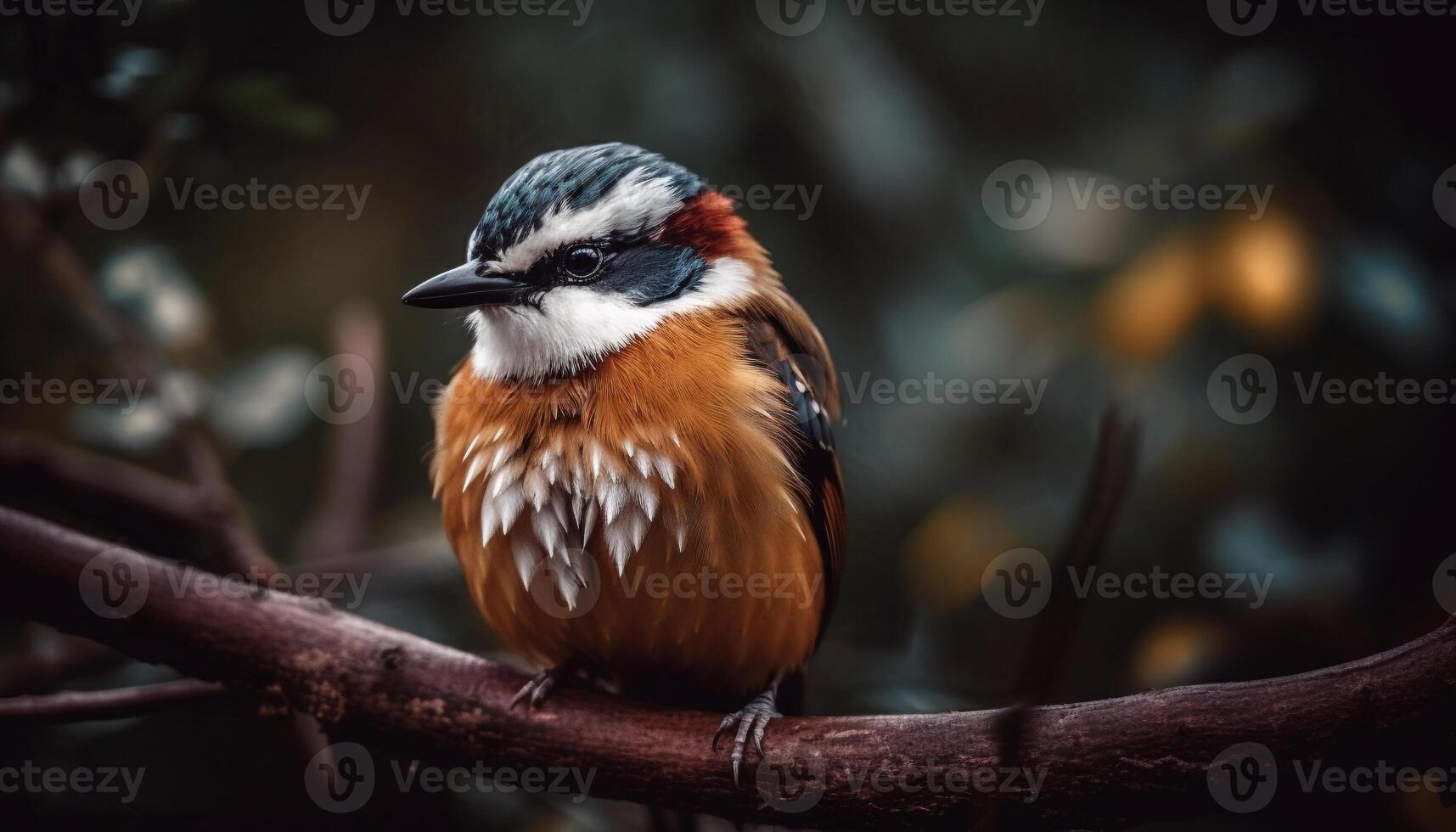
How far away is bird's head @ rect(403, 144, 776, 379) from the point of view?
2.52m

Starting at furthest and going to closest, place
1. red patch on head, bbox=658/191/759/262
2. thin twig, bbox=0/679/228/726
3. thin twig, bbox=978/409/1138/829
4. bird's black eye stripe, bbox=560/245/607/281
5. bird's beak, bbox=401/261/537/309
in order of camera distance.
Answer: red patch on head, bbox=658/191/759/262, bird's black eye stripe, bbox=560/245/607/281, bird's beak, bbox=401/261/537/309, thin twig, bbox=0/679/228/726, thin twig, bbox=978/409/1138/829

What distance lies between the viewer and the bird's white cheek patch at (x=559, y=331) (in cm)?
252

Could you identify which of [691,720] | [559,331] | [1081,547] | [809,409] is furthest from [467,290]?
[1081,547]

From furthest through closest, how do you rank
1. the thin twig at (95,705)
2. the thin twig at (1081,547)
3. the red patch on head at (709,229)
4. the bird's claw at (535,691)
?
1. the red patch on head at (709,229)
2. the bird's claw at (535,691)
3. the thin twig at (95,705)
4. the thin twig at (1081,547)

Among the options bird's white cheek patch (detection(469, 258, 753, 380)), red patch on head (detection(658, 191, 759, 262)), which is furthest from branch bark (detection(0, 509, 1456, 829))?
red patch on head (detection(658, 191, 759, 262))

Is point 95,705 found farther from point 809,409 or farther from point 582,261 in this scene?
point 809,409

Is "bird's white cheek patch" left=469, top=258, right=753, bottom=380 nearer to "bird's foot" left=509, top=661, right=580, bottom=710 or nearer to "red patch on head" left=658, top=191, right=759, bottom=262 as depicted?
"red patch on head" left=658, top=191, right=759, bottom=262

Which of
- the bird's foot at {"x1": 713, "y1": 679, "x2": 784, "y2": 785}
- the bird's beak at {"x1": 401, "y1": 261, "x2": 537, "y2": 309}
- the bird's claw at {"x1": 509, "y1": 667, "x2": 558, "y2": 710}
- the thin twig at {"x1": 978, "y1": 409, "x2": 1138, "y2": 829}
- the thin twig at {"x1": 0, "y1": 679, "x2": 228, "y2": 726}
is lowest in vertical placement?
the bird's foot at {"x1": 713, "y1": 679, "x2": 784, "y2": 785}

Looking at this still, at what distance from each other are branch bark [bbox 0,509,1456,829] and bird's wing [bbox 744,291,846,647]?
58cm

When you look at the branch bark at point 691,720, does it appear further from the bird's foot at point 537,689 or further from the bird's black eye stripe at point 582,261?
the bird's black eye stripe at point 582,261

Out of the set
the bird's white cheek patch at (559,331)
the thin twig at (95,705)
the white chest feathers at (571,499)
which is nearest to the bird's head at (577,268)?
the bird's white cheek patch at (559,331)

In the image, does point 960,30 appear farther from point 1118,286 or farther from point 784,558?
point 784,558

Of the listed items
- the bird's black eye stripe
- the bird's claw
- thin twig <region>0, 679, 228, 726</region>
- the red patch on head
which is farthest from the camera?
the red patch on head

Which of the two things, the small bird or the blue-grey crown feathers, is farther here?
the blue-grey crown feathers
